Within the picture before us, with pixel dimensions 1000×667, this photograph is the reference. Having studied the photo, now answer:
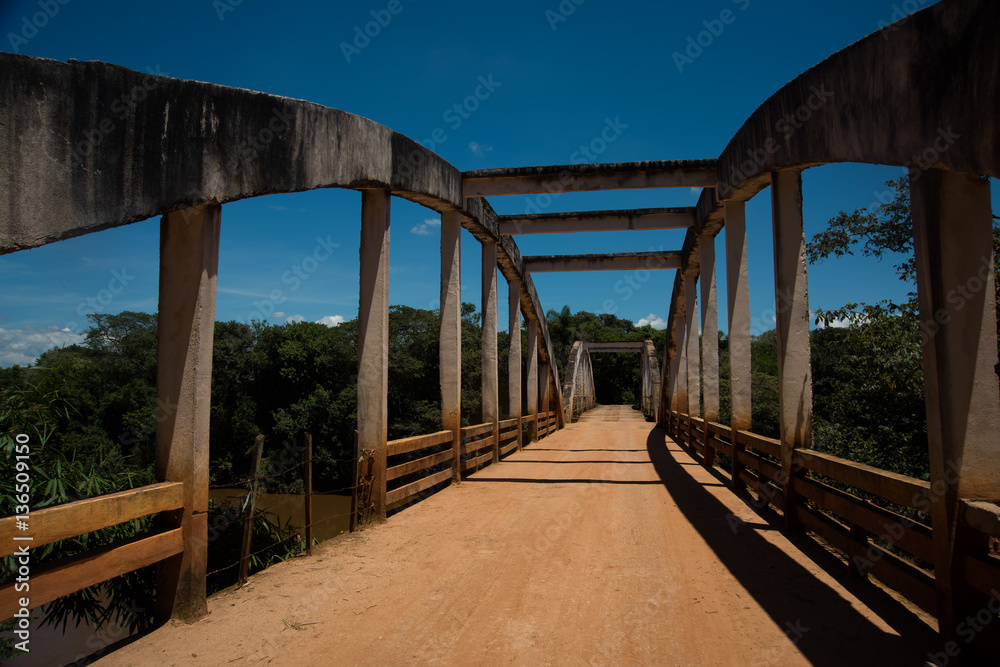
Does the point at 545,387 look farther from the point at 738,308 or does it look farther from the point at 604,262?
the point at 738,308

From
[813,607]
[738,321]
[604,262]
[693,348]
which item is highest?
[604,262]

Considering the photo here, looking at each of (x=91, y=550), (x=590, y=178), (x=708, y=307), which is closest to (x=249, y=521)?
(x=91, y=550)

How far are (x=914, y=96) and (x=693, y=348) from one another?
10.3 metres

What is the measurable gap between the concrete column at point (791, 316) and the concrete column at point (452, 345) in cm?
452

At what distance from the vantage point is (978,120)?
8.25 feet

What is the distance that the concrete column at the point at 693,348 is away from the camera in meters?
12.4

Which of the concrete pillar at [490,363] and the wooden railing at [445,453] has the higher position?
the concrete pillar at [490,363]

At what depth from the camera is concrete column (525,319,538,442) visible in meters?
15.7

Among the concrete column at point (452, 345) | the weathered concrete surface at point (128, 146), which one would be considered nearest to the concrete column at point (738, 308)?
the concrete column at point (452, 345)

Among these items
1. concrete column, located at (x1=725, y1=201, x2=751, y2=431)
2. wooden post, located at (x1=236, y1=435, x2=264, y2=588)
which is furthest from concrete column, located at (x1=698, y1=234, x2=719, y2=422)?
wooden post, located at (x1=236, y1=435, x2=264, y2=588)

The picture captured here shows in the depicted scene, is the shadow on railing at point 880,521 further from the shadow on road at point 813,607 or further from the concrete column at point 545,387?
the concrete column at point 545,387

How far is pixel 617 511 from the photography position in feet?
21.0

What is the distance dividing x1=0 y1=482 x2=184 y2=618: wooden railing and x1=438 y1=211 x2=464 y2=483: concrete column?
17.4 feet

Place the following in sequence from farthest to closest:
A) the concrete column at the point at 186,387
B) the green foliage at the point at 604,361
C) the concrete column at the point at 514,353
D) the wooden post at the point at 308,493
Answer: the green foliage at the point at 604,361
the concrete column at the point at 514,353
the wooden post at the point at 308,493
the concrete column at the point at 186,387
